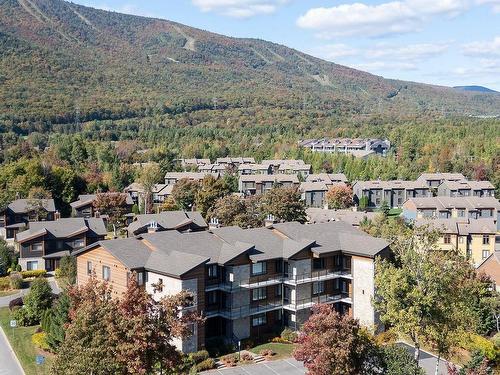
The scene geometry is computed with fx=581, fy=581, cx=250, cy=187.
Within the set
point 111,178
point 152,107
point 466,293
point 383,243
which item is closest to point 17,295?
point 383,243

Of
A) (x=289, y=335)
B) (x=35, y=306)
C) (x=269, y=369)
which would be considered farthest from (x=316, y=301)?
(x=35, y=306)

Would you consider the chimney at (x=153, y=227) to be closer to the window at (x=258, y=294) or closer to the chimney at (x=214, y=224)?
the chimney at (x=214, y=224)

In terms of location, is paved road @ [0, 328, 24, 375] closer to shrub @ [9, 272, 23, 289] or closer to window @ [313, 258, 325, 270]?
shrub @ [9, 272, 23, 289]

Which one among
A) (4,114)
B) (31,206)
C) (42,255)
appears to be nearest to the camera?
(42,255)

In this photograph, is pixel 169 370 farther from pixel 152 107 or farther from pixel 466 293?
pixel 152 107

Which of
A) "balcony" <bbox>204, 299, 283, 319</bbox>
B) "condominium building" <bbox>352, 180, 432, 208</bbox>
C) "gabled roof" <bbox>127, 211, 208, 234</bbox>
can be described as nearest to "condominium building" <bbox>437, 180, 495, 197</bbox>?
"condominium building" <bbox>352, 180, 432, 208</bbox>

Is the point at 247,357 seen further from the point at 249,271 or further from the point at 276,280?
the point at 276,280
